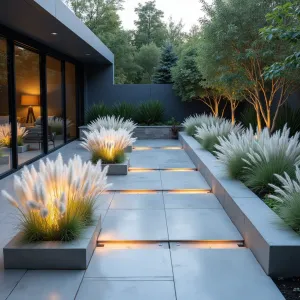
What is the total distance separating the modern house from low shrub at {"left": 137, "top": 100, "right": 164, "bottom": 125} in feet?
8.15

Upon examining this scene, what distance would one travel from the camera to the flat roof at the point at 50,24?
630 cm

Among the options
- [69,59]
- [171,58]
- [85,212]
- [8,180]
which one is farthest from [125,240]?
[171,58]

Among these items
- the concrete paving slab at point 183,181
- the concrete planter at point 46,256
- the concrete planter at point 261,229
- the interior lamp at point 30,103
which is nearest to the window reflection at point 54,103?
the interior lamp at point 30,103

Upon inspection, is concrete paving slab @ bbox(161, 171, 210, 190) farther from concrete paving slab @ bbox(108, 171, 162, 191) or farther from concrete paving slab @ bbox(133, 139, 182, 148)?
concrete paving slab @ bbox(133, 139, 182, 148)

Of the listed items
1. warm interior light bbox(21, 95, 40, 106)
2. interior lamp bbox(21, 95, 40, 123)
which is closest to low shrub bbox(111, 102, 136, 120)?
warm interior light bbox(21, 95, 40, 106)

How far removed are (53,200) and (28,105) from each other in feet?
18.8

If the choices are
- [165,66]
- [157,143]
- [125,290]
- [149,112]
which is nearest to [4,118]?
[125,290]

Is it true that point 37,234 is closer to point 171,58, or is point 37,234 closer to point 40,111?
point 40,111

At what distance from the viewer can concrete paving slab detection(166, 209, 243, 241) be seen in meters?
4.18

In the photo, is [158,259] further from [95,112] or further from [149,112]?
[149,112]

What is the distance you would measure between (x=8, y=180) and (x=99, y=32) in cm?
2983

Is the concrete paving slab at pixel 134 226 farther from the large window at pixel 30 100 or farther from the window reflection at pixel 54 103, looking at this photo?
the window reflection at pixel 54 103

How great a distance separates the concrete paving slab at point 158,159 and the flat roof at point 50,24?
3.03 metres

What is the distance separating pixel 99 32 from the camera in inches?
1378
